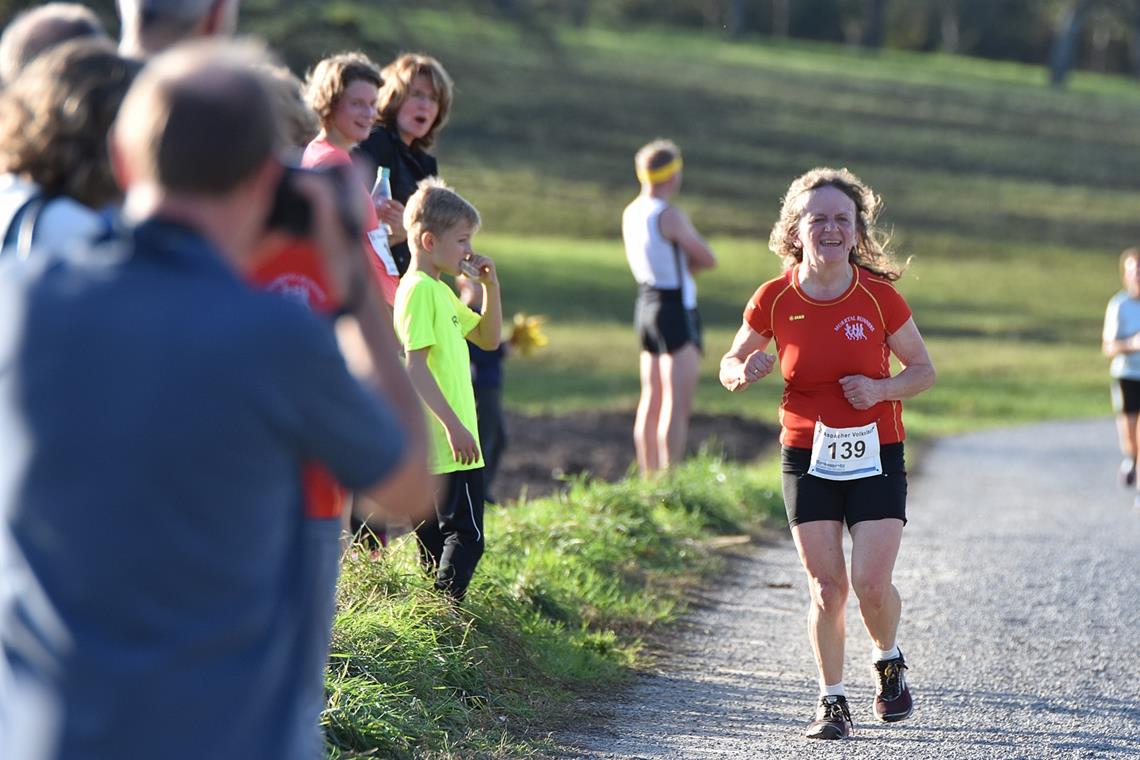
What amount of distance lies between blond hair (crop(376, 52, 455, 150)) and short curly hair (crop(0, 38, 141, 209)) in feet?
13.2

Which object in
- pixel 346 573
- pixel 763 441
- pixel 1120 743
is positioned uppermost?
pixel 346 573

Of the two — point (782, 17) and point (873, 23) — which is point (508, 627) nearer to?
point (873, 23)

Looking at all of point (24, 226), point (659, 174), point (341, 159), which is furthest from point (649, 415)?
point (24, 226)

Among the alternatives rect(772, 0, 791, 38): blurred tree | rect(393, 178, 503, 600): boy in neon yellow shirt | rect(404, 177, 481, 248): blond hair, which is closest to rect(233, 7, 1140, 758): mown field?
rect(393, 178, 503, 600): boy in neon yellow shirt

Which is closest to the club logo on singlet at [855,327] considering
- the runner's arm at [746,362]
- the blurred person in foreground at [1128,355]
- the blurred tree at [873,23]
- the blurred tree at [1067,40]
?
the runner's arm at [746,362]

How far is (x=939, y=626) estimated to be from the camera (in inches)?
321

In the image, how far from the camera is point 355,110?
6.72 meters

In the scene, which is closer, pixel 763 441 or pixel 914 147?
pixel 763 441

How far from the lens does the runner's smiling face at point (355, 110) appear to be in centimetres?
670

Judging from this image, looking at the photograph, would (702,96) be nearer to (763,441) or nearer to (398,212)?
(763,441)

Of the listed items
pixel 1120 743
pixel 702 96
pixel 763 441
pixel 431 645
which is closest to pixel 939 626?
pixel 1120 743

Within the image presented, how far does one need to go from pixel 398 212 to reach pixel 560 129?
44748 mm

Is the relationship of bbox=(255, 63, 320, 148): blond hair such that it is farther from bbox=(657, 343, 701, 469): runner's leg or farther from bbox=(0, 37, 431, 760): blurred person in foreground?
bbox=(657, 343, 701, 469): runner's leg

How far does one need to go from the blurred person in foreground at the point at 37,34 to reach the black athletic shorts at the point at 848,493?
304cm
